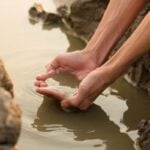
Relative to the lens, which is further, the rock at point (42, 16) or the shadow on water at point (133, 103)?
the rock at point (42, 16)

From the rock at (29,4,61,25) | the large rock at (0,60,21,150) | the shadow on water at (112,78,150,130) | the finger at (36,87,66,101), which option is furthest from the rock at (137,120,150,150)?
the rock at (29,4,61,25)

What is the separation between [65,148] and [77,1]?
156cm

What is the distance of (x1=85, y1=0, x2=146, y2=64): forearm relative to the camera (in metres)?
2.81

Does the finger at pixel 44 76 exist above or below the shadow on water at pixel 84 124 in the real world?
above

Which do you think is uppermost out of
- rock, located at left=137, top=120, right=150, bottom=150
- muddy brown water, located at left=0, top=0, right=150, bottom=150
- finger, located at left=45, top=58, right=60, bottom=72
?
rock, located at left=137, top=120, right=150, bottom=150

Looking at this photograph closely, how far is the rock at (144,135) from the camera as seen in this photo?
2363 millimetres

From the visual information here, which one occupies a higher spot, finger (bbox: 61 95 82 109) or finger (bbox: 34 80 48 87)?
finger (bbox: 61 95 82 109)

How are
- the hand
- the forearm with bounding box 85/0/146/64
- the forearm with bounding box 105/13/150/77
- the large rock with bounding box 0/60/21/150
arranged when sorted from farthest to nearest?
the forearm with bounding box 85/0/146/64 < the hand < the forearm with bounding box 105/13/150/77 < the large rock with bounding box 0/60/21/150

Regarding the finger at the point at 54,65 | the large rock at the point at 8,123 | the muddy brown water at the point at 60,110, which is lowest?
the muddy brown water at the point at 60,110

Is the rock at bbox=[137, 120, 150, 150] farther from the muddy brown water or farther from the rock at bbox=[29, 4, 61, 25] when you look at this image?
the rock at bbox=[29, 4, 61, 25]

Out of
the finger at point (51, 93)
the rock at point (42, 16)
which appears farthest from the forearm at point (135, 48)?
the rock at point (42, 16)

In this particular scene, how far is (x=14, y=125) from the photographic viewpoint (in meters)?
1.36

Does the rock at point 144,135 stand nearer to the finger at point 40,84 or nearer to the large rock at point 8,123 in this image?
the finger at point 40,84

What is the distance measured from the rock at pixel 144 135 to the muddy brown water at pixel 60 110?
64 mm
